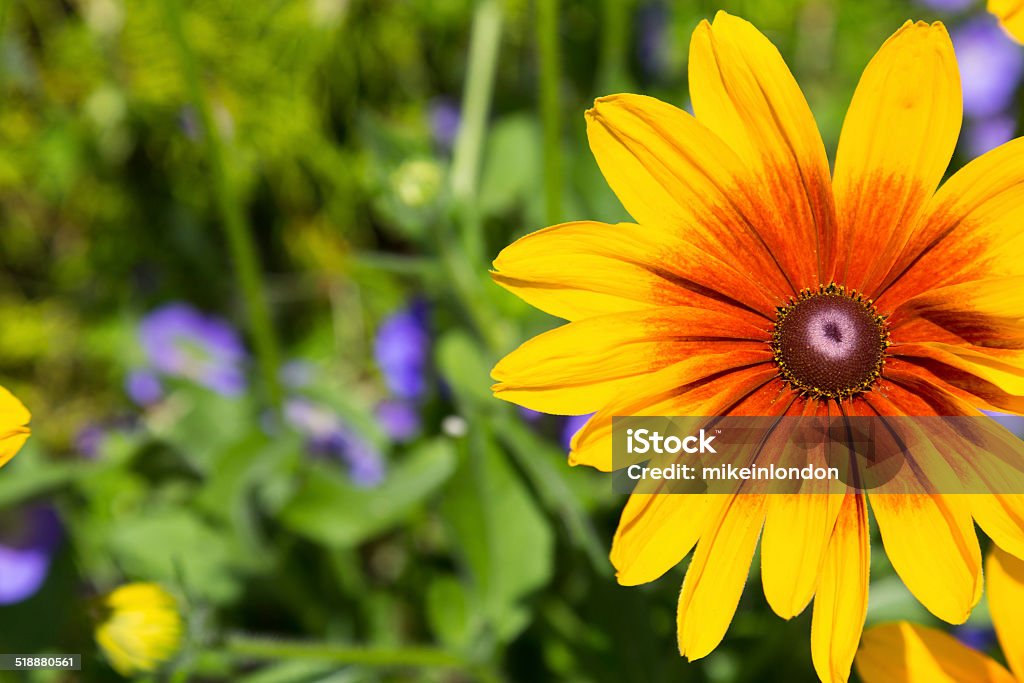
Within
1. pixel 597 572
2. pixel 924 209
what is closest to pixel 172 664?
pixel 597 572

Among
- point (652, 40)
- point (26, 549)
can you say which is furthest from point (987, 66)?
point (26, 549)

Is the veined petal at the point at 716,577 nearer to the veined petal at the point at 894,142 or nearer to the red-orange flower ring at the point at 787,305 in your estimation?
the red-orange flower ring at the point at 787,305

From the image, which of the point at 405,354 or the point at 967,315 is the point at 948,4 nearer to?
the point at 405,354

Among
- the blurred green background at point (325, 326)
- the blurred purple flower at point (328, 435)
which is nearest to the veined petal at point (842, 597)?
the blurred green background at point (325, 326)

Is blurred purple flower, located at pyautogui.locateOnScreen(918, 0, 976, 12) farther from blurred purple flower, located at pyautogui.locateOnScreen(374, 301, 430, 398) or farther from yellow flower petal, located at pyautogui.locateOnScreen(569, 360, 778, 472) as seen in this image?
yellow flower petal, located at pyautogui.locateOnScreen(569, 360, 778, 472)

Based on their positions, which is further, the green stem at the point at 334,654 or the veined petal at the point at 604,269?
the green stem at the point at 334,654

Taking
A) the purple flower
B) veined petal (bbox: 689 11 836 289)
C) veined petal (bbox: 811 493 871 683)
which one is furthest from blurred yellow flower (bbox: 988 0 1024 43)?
the purple flower
